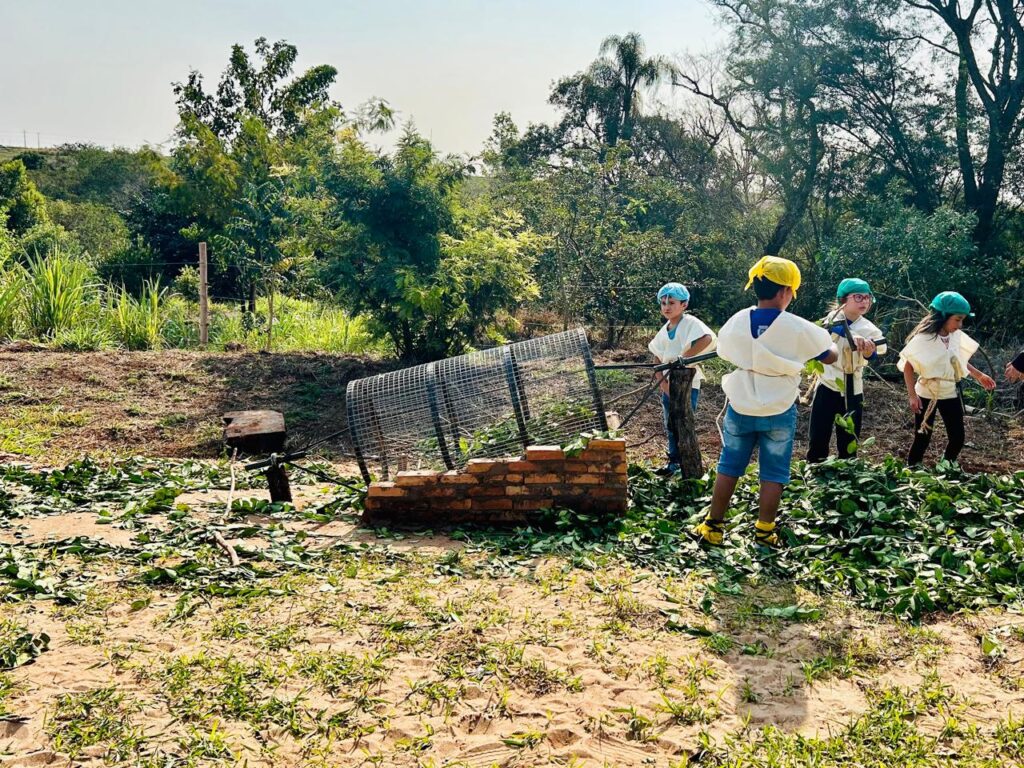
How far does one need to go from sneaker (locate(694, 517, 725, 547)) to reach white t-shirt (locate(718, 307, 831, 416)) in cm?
72

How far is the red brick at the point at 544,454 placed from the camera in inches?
217

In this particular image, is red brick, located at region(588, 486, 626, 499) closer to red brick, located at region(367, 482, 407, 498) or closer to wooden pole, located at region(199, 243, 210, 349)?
red brick, located at region(367, 482, 407, 498)

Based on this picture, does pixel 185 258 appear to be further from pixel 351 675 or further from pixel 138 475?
pixel 351 675

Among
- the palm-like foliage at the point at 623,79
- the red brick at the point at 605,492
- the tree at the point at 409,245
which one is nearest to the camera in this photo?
the red brick at the point at 605,492

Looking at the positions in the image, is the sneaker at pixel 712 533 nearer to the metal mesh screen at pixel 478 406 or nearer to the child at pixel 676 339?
the metal mesh screen at pixel 478 406

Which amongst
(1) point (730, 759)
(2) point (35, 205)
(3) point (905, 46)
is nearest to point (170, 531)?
(1) point (730, 759)

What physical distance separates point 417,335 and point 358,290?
45.8 inches

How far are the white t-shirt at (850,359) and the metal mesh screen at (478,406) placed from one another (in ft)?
5.56

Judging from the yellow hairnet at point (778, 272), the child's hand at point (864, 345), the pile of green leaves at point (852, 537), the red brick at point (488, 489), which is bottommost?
the pile of green leaves at point (852, 537)

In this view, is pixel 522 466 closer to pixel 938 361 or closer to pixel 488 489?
pixel 488 489

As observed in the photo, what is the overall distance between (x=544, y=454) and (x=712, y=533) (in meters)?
1.19

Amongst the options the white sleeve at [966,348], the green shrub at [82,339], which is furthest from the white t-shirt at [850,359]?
the green shrub at [82,339]

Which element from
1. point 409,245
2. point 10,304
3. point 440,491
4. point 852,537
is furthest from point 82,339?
point 852,537

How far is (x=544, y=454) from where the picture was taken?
5.51 m
